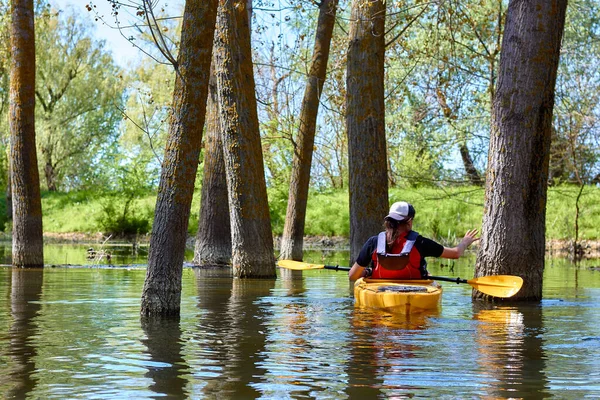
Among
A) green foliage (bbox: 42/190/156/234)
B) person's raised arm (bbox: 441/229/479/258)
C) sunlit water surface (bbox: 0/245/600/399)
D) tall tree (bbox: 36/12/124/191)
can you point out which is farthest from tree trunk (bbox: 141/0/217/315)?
tall tree (bbox: 36/12/124/191)

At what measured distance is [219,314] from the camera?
11.1 metres

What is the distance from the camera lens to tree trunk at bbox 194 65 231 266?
63.7ft

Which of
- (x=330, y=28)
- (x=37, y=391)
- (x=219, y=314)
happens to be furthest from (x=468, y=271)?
(x=37, y=391)

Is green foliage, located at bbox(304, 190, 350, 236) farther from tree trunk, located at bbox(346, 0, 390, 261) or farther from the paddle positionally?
the paddle

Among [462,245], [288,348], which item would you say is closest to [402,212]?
[462,245]

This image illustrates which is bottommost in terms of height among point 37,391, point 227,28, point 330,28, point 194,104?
point 37,391

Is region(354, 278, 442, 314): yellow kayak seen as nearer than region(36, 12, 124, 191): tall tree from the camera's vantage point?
Yes

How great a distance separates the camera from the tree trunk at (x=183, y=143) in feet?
30.5

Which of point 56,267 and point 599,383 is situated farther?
point 56,267

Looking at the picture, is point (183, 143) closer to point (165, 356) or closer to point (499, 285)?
point (165, 356)

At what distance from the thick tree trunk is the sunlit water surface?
1763 mm

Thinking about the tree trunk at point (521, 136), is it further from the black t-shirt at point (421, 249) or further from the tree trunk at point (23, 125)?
the tree trunk at point (23, 125)

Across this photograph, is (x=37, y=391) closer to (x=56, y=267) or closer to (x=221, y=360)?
(x=221, y=360)

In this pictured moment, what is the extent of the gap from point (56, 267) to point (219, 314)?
9.12 metres
